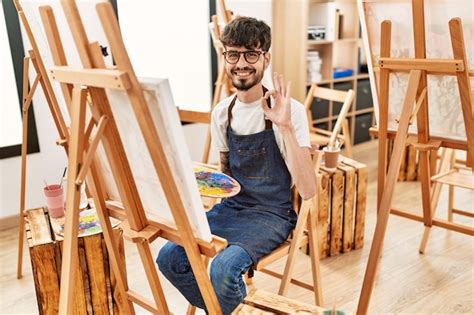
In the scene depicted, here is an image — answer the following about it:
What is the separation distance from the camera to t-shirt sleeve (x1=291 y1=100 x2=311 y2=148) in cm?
158

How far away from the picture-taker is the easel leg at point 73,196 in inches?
45.9

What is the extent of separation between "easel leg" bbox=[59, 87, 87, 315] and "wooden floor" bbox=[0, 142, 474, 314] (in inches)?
37.9

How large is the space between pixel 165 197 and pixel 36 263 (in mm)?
847

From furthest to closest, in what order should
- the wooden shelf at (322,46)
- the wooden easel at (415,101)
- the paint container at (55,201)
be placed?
the wooden shelf at (322,46), the paint container at (55,201), the wooden easel at (415,101)

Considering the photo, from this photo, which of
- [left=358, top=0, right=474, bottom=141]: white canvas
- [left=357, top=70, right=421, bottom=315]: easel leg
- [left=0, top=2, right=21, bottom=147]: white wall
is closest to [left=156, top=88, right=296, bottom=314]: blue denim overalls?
[left=357, top=70, right=421, bottom=315]: easel leg

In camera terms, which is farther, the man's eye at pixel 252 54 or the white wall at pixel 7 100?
the white wall at pixel 7 100

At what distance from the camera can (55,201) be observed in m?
1.92

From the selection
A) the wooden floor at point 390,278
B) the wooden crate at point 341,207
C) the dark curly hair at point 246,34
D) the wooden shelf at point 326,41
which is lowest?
the wooden floor at point 390,278

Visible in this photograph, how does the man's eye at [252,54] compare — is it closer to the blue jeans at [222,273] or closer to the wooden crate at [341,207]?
the blue jeans at [222,273]

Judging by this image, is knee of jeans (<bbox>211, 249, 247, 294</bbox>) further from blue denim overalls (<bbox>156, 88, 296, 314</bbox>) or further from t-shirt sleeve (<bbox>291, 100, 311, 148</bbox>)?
t-shirt sleeve (<bbox>291, 100, 311, 148</bbox>)

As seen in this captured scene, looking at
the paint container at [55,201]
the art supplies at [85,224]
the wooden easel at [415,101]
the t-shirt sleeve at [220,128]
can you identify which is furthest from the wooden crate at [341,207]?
the paint container at [55,201]

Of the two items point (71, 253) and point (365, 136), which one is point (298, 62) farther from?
point (71, 253)

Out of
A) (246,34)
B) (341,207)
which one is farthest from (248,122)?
(341,207)

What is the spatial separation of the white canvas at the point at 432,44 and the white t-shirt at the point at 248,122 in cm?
44
